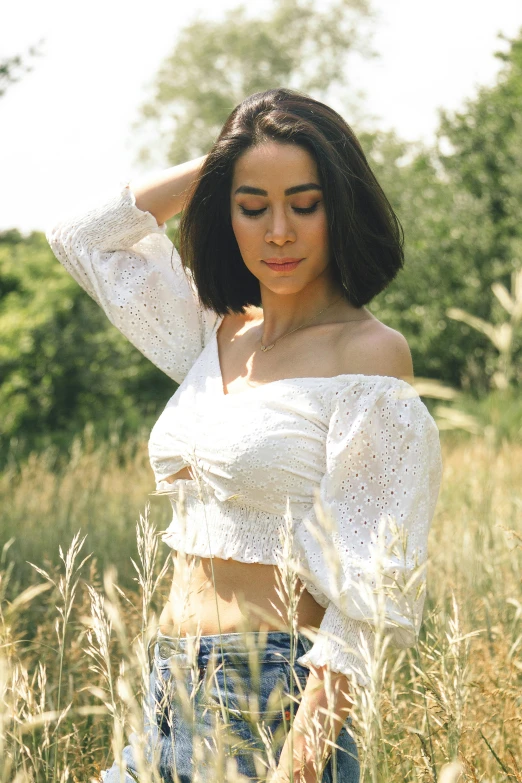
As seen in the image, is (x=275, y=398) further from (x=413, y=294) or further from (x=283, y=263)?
(x=413, y=294)

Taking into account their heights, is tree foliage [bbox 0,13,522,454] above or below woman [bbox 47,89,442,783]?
below

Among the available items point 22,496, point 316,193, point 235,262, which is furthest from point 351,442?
point 22,496

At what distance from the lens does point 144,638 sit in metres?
1.28

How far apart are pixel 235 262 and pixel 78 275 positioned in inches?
21.3

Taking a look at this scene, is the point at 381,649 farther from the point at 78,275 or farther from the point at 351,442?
the point at 78,275

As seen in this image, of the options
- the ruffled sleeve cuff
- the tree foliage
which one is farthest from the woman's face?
the tree foliage

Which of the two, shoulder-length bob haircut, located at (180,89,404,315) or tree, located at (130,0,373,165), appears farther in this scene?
tree, located at (130,0,373,165)

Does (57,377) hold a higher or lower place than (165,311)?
lower

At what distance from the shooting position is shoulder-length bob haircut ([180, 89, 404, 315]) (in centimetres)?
216

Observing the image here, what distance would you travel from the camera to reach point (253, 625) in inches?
74.5

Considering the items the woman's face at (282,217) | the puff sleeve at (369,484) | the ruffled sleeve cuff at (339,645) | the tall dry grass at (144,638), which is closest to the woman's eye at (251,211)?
the woman's face at (282,217)

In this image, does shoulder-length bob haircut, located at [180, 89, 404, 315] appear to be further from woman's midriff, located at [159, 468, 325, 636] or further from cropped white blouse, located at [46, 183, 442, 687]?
woman's midriff, located at [159, 468, 325, 636]

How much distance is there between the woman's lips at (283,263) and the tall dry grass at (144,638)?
73 cm

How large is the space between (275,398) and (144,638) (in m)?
0.86
